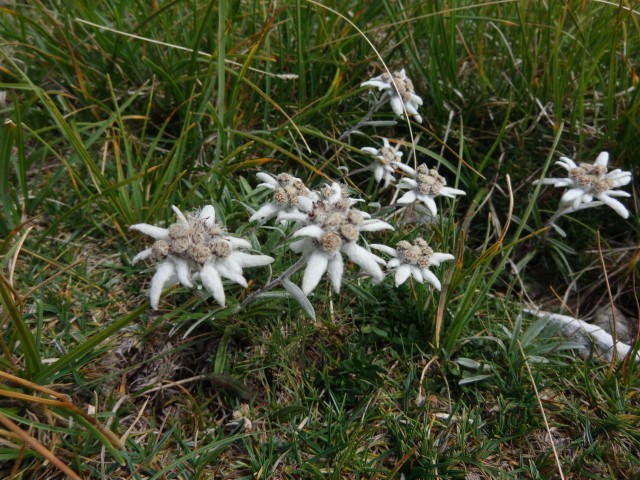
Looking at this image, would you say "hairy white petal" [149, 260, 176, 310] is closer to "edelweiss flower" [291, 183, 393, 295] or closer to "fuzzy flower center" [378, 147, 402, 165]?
"edelweiss flower" [291, 183, 393, 295]

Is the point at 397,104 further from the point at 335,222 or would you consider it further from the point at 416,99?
the point at 335,222

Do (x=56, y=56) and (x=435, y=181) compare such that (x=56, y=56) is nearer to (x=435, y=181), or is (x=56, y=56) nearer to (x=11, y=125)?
(x=11, y=125)

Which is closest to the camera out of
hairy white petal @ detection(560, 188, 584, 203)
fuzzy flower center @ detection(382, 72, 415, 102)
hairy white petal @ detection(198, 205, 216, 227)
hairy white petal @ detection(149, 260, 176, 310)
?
hairy white petal @ detection(149, 260, 176, 310)

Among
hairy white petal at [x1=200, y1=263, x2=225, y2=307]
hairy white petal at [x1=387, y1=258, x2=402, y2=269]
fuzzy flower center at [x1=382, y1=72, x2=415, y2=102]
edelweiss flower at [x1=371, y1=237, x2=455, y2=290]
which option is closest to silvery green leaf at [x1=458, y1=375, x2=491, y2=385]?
edelweiss flower at [x1=371, y1=237, x2=455, y2=290]

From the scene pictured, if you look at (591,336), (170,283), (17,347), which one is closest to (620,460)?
(591,336)

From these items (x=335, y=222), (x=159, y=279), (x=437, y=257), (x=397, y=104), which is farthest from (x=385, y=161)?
(x=159, y=279)
